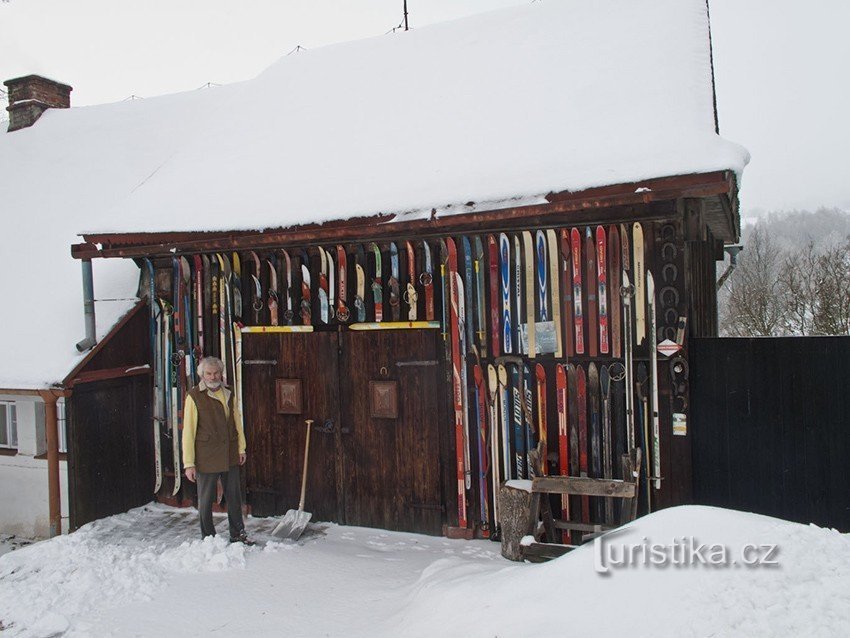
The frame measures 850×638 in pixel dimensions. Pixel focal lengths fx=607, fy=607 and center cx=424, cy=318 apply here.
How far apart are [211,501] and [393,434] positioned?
5.70 ft

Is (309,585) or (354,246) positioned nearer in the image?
(309,585)

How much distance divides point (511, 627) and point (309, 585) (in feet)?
6.44

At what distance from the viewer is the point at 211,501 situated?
545 centimetres

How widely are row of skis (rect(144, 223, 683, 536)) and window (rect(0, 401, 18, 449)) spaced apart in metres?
3.96

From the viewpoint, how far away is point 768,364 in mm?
4762

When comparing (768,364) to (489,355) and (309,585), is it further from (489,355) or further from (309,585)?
(309,585)

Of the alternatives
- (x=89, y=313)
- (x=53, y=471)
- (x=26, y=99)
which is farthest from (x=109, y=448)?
(x=26, y=99)

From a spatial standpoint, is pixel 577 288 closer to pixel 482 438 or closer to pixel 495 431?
pixel 495 431

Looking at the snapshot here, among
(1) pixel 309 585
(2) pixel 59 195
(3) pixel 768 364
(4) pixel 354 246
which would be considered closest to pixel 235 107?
(2) pixel 59 195

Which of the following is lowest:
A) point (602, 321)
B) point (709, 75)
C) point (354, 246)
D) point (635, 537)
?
point (635, 537)

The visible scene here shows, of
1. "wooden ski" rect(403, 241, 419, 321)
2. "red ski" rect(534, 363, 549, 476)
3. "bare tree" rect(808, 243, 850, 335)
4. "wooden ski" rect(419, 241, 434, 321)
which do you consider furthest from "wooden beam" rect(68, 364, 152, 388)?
"bare tree" rect(808, 243, 850, 335)

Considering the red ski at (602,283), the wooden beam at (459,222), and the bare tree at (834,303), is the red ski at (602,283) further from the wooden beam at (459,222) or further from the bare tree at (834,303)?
the bare tree at (834,303)

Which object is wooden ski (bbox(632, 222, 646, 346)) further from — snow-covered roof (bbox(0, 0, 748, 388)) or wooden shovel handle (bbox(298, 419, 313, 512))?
wooden shovel handle (bbox(298, 419, 313, 512))

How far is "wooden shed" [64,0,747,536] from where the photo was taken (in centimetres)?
487
